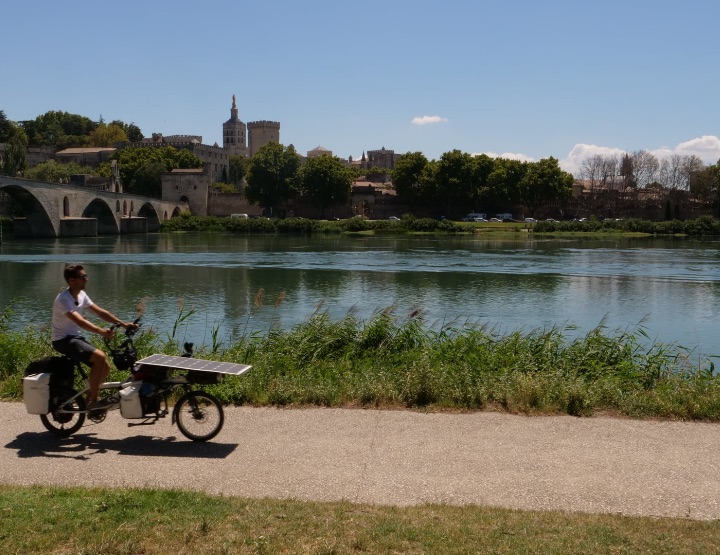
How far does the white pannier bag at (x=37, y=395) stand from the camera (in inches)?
250

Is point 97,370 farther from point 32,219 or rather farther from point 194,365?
point 32,219

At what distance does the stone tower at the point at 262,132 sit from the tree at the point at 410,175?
71972 millimetres

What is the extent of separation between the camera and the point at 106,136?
139 metres

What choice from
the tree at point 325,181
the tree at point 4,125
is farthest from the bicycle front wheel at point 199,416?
the tree at point 4,125

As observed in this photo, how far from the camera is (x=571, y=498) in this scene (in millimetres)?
5074

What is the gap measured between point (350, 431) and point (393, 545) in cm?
246

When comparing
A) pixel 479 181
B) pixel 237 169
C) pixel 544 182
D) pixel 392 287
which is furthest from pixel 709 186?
pixel 237 169

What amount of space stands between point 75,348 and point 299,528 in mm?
3021

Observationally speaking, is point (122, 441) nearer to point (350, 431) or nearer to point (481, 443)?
point (350, 431)

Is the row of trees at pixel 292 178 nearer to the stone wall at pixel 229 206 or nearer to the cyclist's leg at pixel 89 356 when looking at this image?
the stone wall at pixel 229 206

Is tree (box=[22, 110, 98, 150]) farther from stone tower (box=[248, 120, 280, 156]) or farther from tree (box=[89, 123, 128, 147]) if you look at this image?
stone tower (box=[248, 120, 280, 156])

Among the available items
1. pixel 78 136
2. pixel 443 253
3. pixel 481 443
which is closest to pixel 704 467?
pixel 481 443

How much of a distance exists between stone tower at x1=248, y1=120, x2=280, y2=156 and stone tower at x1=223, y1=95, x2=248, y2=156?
611 cm

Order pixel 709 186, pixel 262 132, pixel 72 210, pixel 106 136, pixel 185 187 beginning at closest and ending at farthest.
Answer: pixel 72 210 < pixel 709 186 < pixel 185 187 < pixel 106 136 < pixel 262 132
